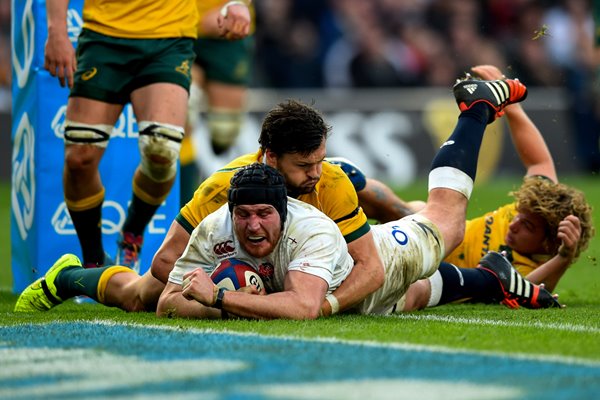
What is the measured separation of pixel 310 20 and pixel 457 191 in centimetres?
1126

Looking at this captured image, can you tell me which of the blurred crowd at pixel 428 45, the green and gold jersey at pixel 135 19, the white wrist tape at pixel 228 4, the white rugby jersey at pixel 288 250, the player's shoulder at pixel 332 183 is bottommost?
the white rugby jersey at pixel 288 250

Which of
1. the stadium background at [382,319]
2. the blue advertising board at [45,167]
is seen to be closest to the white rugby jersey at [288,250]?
the stadium background at [382,319]

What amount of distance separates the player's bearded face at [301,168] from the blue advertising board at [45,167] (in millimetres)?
1920

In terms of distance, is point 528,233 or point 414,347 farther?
point 528,233

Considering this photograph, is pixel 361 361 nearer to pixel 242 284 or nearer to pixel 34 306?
pixel 242 284

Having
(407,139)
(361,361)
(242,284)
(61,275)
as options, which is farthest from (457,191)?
(407,139)

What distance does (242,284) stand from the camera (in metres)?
4.82

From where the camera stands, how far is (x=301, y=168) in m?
5.10

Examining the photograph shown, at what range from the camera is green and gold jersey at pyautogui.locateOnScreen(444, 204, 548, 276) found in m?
6.56

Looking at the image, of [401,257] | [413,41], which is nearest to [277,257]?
[401,257]

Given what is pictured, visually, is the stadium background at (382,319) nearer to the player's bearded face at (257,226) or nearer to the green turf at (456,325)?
the green turf at (456,325)

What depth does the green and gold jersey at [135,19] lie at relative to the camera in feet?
20.7

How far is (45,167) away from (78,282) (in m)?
1.25

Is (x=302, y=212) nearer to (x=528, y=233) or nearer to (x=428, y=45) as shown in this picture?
(x=528, y=233)
